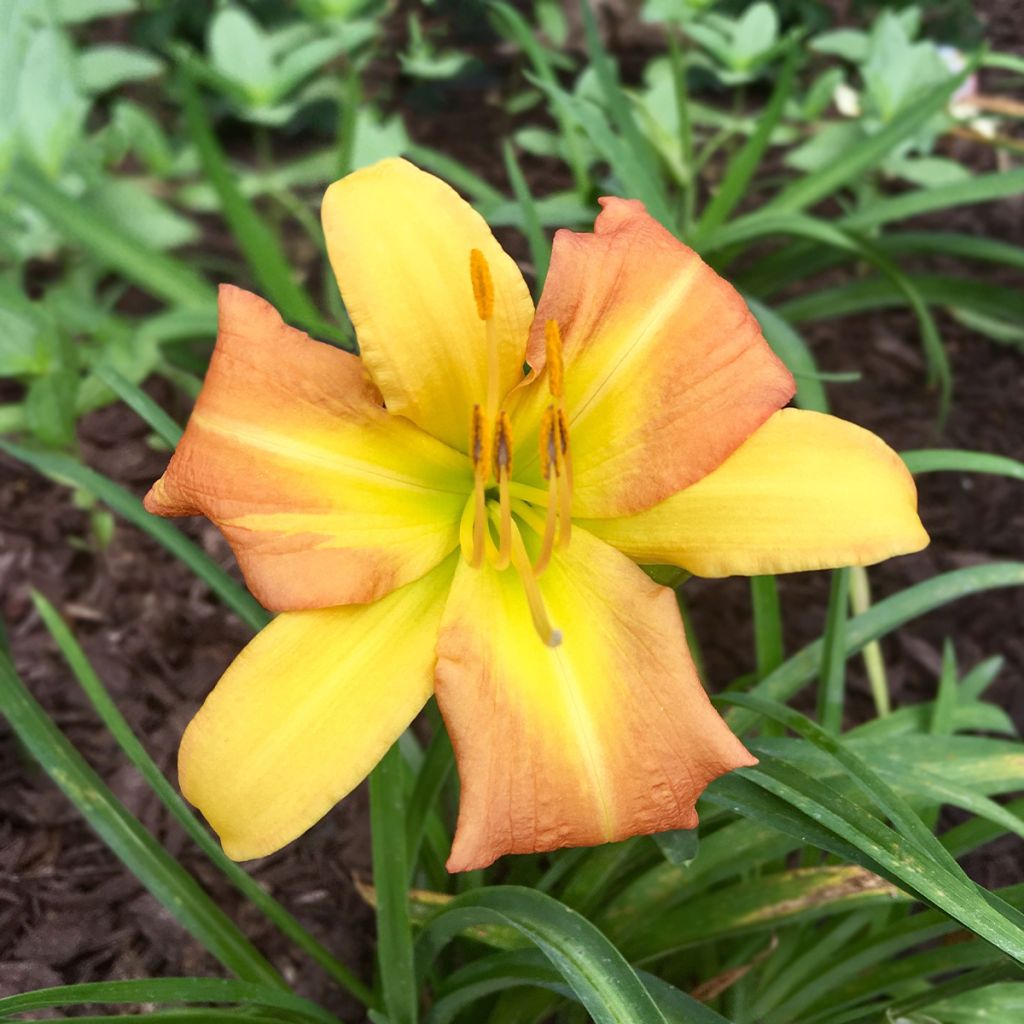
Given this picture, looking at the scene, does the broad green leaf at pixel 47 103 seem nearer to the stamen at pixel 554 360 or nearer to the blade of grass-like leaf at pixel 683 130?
the blade of grass-like leaf at pixel 683 130

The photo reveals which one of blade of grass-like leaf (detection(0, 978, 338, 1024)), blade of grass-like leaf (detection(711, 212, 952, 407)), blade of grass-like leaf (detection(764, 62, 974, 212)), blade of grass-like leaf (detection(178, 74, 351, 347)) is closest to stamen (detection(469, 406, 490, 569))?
blade of grass-like leaf (detection(0, 978, 338, 1024))

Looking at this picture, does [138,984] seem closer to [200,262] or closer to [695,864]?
[695,864]

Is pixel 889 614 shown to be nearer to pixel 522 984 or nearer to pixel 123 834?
pixel 522 984

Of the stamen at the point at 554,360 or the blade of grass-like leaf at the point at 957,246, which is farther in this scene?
the blade of grass-like leaf at the point at 957,246

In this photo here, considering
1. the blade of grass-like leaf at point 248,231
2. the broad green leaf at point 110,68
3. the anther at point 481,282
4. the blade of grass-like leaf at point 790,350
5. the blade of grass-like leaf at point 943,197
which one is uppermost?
the anther at point 481,282

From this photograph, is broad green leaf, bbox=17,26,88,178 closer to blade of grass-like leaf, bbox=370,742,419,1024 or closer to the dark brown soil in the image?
the dark brown soil

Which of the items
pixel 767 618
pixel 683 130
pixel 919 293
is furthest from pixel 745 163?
pixel 767 618

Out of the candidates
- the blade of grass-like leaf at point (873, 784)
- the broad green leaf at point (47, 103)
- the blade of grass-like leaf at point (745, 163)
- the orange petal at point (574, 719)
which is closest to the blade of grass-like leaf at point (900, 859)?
the blade of grass-like leaf at point (873, 784)
